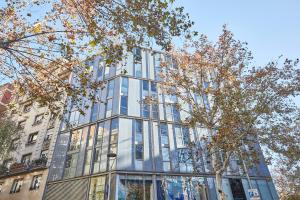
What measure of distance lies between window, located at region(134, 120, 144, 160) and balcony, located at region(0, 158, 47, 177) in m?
8.94

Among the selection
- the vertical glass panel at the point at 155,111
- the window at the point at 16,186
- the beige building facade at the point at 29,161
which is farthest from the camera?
the window at the point at 16,186

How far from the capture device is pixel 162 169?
63.8 ft

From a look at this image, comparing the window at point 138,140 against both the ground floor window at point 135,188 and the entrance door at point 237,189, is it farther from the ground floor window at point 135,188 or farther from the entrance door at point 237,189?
the entrance door at point 237,189

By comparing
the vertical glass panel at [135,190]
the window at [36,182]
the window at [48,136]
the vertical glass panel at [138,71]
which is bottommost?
the vertical glass panel at [135,190]

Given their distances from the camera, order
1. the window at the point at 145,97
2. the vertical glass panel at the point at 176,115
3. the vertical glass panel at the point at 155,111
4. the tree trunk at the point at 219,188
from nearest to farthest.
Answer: the tree trunk at the point at 219,188 < the window at the point at 145,97 < the vertical glass panel at the point at 155,111 < the vertical glass panel at the point at 176,115

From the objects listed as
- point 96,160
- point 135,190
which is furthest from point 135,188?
point 96,160

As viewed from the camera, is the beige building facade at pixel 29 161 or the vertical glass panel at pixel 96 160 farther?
the beige building facade at pixel 29 161

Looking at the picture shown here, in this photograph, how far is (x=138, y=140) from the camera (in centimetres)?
2023

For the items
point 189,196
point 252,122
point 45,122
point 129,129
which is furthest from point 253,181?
point 45,122

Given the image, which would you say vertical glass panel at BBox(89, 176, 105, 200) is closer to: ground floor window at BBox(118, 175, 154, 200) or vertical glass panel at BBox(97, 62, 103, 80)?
ground floor window at BBox(118, 175, 154, 200)

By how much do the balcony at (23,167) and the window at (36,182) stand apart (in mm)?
840

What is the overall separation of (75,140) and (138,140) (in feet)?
21.0

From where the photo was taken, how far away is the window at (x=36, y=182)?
70.3ft

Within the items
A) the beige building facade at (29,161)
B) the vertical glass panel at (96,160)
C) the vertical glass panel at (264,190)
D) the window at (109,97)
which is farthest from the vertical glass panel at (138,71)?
the vertical glass panel at (264,190)
